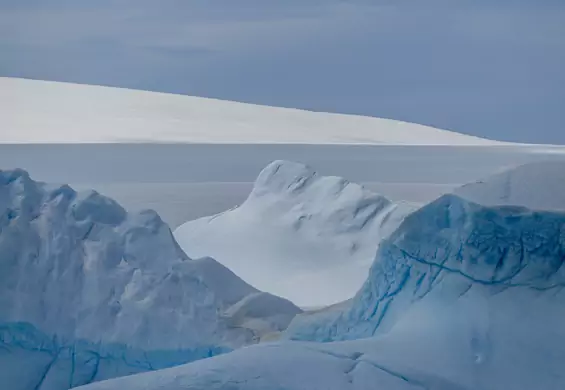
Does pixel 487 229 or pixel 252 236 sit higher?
pixel 487 229

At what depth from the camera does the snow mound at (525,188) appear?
2072mm

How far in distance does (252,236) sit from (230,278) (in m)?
1.17

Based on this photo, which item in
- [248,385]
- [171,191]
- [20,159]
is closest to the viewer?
[248,385]

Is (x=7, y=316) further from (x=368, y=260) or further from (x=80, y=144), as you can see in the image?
(x=80, y=144)

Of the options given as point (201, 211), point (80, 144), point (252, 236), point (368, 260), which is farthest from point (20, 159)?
point (368, 260)

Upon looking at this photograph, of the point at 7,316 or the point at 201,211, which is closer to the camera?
the point at 7,316

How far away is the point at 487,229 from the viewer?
1963 mm

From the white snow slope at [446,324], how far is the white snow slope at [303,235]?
1.40 m

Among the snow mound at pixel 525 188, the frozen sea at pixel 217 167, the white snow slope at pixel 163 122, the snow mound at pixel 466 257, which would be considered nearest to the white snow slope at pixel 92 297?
the snow mound at pixel 466 257

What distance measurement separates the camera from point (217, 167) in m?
6.95

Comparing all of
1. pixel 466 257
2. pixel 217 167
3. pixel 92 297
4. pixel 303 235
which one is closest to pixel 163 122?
pixel 217 167

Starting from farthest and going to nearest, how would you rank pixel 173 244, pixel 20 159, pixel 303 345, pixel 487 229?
pixel 20 159 < pixel 173 244 < pixel 487 229 < pixel 303 345

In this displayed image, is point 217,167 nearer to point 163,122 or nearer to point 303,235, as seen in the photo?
point 303,235

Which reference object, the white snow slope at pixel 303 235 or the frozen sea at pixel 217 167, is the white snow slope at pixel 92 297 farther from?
the frozen sea at pixel 217 167
